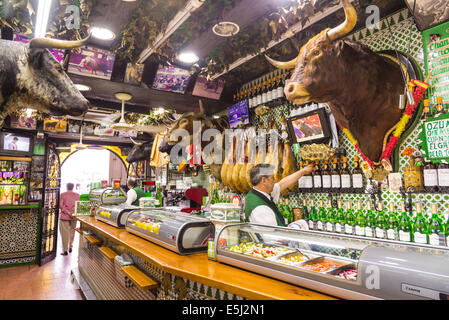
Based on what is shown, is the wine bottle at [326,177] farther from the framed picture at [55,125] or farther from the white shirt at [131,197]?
the framed picture at [55,125]

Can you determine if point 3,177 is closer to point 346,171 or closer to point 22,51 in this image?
point 22,51

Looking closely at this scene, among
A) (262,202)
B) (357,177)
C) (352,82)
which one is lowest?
(262,202)

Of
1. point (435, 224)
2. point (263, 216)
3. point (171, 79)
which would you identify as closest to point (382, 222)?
point (435, 224)

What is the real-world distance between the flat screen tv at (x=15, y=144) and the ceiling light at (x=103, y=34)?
5896 mm

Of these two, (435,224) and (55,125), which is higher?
(55,125)

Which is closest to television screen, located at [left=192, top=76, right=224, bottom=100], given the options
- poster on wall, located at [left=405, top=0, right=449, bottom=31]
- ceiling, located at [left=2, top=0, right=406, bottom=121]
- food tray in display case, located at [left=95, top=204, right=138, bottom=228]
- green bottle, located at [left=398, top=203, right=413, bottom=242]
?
ceiling, located at [left=2, top=0, right=406, bottom=121]

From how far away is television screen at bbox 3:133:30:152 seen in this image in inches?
301

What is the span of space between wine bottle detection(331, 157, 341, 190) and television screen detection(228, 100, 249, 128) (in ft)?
6.08

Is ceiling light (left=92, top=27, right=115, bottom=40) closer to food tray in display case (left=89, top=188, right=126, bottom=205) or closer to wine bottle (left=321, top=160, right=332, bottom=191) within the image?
food tray in display case (left=89, top=188, right=126, bottom=205)


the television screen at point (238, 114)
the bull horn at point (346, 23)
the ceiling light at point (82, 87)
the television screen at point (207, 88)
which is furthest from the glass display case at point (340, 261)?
the ceiling light at point (82, 87)

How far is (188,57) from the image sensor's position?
4.22 meters

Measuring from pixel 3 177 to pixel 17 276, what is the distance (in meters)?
3.20

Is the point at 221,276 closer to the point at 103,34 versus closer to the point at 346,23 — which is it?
the point at 346,23

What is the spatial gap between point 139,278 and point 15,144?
7.24 m
